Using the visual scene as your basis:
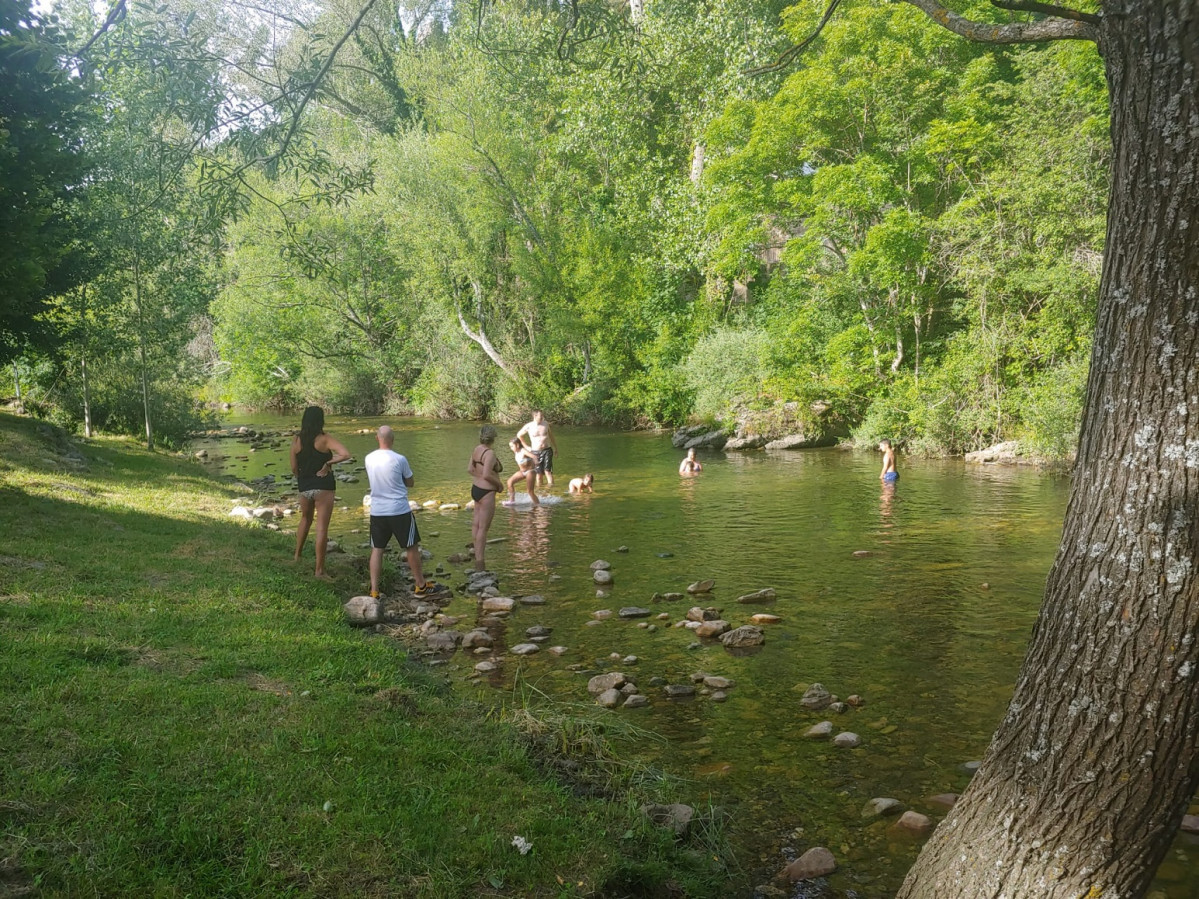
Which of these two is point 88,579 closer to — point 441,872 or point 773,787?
point 441,872

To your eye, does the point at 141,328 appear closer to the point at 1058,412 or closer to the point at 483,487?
the point at 483,487

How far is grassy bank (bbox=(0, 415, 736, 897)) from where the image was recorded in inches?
150

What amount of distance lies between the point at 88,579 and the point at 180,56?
539cm

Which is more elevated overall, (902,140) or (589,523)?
(902,140)

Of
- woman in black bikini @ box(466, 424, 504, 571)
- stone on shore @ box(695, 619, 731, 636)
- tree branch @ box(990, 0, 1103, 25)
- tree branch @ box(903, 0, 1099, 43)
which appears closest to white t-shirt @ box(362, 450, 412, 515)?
woman in black bikini @ box(466, 424, 504, 571)

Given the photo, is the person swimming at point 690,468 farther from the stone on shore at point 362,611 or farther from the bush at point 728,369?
the stone on shore at point 362,611

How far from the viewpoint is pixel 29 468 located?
48.2 ft

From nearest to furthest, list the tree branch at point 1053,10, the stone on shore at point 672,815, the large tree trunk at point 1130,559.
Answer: the large tree trunk at point 1130,559
the tree branch at point 1053,10
the stone on shore at point 672,815

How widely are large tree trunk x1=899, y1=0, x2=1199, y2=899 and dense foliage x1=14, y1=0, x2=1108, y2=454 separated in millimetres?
5625

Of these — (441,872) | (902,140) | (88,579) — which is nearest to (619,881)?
(441,872)

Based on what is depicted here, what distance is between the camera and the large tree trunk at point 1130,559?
2971 millimetres

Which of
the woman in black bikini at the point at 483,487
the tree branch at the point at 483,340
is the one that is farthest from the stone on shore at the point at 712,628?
the tree branch at the point at 483,340

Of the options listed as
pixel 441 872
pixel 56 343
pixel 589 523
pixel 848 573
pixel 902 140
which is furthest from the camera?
pixel 902 140

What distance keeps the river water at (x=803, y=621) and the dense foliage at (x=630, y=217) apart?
546 centimetres
